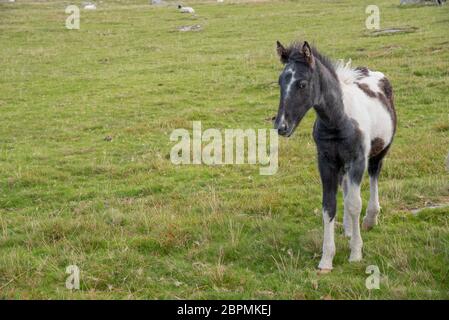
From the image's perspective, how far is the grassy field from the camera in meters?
8.17

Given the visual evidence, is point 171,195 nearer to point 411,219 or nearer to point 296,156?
point 296,156

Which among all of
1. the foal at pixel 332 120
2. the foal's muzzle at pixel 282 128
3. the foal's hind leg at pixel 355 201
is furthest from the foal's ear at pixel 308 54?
the foal's hind leg at pixel 355 201

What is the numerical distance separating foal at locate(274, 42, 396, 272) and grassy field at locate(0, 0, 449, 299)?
74 centimetres

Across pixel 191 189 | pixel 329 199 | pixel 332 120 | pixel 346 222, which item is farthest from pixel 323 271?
pixel 191 189

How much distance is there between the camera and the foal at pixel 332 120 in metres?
7.90

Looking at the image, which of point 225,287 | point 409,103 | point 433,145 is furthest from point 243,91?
point 225,287

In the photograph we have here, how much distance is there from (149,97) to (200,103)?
3.18m

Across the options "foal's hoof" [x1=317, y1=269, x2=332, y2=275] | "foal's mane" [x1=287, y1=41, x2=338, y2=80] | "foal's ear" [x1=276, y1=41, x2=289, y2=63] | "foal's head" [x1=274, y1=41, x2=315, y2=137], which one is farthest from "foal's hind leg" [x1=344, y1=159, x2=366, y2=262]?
"foal's ear" [x1=276, y1=41, x2=289, y2=63]

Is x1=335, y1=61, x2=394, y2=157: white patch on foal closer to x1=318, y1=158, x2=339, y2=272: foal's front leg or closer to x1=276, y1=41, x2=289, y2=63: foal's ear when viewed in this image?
x1=318, y1=158, x2=339, y2=272: foal's front leg

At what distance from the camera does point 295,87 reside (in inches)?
310

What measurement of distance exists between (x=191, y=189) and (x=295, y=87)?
632cm

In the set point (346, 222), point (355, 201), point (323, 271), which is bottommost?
point (323, 271)

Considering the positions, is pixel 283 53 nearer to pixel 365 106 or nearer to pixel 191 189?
pixel 365 106

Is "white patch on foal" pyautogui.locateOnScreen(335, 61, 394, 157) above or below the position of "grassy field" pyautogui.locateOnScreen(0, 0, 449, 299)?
above
